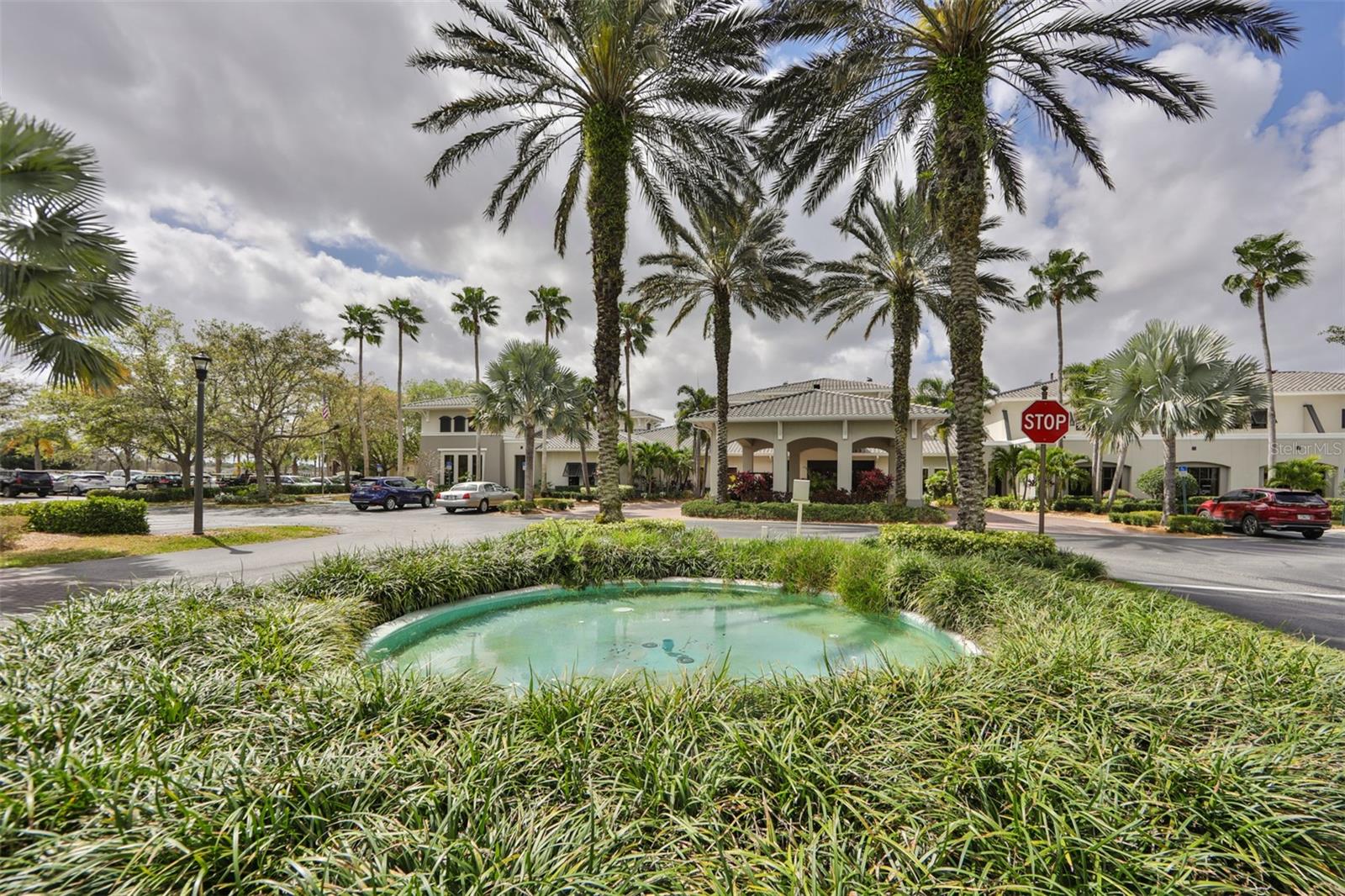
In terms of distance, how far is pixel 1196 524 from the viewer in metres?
18.6

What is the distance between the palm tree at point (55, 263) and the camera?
9.08m

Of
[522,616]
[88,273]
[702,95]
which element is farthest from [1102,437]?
[88,273]

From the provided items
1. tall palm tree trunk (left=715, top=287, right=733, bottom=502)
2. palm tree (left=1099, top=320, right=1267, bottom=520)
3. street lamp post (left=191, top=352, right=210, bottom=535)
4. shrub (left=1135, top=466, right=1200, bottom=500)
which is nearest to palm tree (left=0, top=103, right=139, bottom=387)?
street lamp post (left=191, top=352, right=210, bottom=535)

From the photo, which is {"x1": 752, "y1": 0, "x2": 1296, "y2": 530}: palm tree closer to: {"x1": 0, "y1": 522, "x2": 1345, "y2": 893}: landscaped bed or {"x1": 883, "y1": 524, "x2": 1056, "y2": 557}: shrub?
{"x1": 883, "y1": 524, "x2": 1056, "y2": 557}: shrub

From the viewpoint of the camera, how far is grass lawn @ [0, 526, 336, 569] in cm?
1088

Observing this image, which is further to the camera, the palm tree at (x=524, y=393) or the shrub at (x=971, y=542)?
the palm tree at (x=524, y=393)

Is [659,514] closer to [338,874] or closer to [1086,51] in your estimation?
[1086,51]

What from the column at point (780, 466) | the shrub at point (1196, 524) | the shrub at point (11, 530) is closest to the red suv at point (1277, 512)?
the shrub at point (1196, 524)

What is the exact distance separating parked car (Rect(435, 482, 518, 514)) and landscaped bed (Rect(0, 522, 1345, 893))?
20618 mm

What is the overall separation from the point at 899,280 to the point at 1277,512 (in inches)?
563

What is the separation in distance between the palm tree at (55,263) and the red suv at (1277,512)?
105 ft

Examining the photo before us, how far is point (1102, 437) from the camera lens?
→ 24.8 m

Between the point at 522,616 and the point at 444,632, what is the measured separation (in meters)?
1.09

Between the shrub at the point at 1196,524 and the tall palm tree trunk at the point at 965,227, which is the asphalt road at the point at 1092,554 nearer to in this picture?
the shrub at the point at 1196,524
